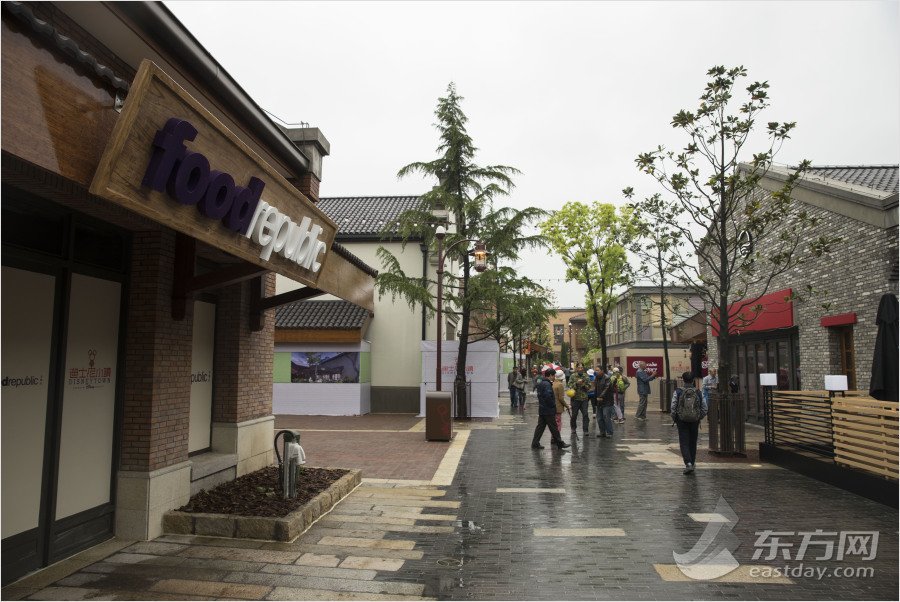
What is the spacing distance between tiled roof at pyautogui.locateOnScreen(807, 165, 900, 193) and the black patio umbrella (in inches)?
235

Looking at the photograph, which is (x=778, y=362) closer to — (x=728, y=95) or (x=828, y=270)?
(x=828, y=270)

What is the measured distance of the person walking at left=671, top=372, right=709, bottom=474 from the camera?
9555mm

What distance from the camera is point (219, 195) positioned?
4.84 meters

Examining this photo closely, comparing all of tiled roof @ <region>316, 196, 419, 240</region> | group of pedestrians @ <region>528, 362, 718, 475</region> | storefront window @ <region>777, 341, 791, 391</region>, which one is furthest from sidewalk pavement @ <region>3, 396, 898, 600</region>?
tiled roof @ <region>316, 196, 419, 240</region>

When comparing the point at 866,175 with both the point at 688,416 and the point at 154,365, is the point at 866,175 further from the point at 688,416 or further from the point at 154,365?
the point at 154,365

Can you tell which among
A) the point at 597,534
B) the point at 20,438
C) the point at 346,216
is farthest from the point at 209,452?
the point at 346,216

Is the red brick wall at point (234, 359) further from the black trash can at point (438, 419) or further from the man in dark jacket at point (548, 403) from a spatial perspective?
the man in dark jacket at point (548, 403)

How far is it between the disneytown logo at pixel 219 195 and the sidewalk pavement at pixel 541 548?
302 cm

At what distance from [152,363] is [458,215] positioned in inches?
561

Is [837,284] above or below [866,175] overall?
below

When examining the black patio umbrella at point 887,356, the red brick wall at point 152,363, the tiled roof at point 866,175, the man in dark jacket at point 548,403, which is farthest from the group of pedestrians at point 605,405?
the red brick wall at point 152,363

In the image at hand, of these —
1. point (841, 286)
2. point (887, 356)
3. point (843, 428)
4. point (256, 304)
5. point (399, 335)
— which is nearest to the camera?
point (256, 304)

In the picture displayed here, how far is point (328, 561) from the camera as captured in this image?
Result: 17.4 ft

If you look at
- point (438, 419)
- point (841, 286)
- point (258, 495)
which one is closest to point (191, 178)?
point (258, 495)
